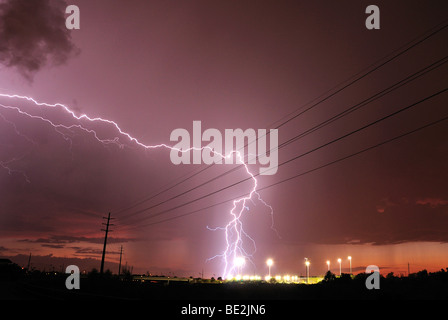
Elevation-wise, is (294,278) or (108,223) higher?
(108,223)
